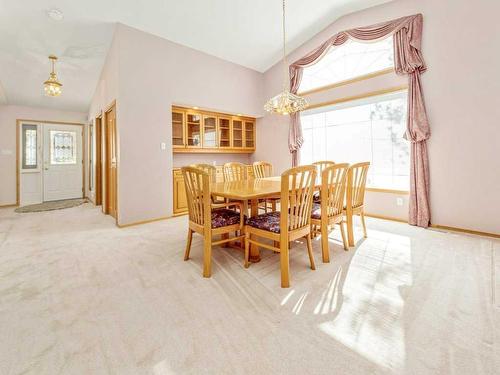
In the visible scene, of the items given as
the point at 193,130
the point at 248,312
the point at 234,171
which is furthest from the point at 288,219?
the point at 193,130

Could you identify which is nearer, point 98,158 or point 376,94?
point 376,94

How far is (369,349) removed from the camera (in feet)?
4.21

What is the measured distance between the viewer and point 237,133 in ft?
18.9

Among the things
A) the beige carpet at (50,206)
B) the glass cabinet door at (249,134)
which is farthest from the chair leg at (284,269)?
the beige carpet at (50,206)

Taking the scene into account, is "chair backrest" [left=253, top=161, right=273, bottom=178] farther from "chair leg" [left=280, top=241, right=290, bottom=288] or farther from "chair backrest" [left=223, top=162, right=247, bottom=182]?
"chair leg" [left=280, top=241, right=290, bottom=288]

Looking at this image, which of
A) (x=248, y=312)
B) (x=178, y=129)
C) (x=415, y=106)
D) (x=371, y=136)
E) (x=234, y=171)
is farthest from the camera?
(x=178, y=129)

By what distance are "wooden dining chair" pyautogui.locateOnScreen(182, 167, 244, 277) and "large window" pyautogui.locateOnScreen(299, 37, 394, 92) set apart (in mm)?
3498

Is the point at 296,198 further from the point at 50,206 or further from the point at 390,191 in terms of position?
the point at 50,206

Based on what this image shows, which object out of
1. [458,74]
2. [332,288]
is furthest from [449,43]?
[332,288]

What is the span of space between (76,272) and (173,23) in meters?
3.70

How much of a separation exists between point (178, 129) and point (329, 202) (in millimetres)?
3316

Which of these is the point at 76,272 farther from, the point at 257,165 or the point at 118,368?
the point at 257,165

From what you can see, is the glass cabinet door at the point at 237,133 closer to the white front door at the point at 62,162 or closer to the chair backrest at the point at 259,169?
the chair backrest at the point at 259,169

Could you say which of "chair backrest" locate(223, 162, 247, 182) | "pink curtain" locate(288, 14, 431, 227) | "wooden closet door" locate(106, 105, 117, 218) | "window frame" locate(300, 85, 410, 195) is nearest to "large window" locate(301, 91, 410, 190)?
"window frame" locate(300, 85, 410, 195)
